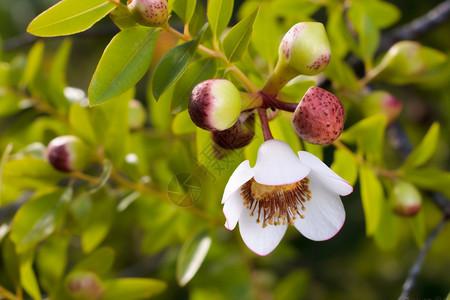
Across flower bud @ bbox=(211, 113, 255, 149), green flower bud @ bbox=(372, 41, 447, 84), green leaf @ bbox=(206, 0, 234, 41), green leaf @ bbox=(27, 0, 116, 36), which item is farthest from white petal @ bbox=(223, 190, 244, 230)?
green flower bud @ bbox=(372, 41, 447, 84)

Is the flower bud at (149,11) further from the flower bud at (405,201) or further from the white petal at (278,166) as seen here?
the flower bud at (405,201)

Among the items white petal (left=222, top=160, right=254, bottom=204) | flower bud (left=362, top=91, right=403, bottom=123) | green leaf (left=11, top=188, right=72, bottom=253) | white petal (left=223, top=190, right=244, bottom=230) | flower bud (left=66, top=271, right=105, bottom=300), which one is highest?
white petal (left=222, top=160, right=254, bottom=204)

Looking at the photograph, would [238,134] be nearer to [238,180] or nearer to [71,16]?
[238,180]

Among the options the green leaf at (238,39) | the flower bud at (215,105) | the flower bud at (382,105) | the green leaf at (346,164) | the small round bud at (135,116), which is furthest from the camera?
the small round bud at (135,116)

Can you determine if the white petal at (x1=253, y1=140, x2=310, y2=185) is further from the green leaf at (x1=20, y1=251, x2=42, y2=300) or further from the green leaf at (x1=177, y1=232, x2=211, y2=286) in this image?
the green leaf at (x1=20, y1=251, x2=42, y2=300)

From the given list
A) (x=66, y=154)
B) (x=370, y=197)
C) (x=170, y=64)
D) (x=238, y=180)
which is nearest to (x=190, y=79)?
(x=170, y=64)

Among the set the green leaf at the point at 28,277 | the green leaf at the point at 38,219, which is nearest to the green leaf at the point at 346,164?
the green leaf at the point at 38,219
